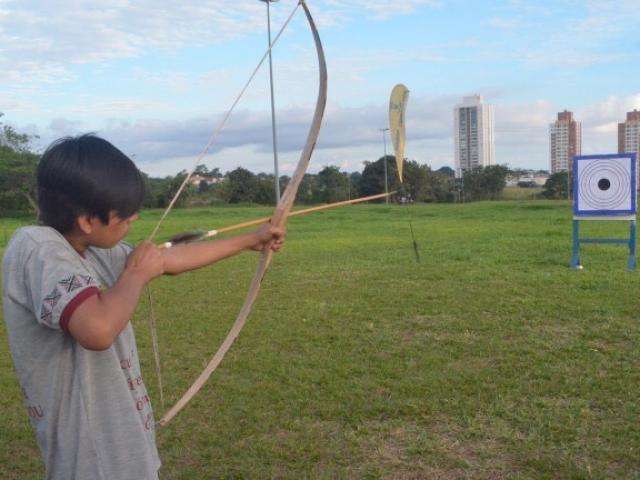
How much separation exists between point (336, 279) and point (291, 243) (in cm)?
538

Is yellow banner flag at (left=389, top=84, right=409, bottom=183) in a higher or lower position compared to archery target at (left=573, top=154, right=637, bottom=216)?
higher

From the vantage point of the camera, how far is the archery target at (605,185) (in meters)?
8.84

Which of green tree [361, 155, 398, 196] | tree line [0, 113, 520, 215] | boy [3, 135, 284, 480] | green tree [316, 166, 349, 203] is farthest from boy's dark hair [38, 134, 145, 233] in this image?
green tree [316, 166, 349, 203]

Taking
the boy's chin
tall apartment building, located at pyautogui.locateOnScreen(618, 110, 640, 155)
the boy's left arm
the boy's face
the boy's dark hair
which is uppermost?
tall apartment building, located at pyautogui.locateOnScreen(618, 110, 640, 155)

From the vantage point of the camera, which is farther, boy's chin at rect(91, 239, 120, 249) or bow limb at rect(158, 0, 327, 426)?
bow limb at rect(158, 0, 327, 426)

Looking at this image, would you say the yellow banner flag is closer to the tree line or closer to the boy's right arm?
Answer: the boy's right arm

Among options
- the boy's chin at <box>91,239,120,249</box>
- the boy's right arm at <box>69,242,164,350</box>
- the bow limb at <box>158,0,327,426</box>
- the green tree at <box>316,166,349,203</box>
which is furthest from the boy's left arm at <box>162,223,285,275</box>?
the green tree at <box>316,166,349,203</box>

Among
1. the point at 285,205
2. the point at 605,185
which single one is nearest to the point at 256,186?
the point at 605,185

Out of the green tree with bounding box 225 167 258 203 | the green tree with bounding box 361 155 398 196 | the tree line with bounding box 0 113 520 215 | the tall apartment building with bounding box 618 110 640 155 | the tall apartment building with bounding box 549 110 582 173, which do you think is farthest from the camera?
the tall apartment building with bounding box 549 110 582 173

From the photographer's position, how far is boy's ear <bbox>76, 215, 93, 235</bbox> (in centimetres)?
138

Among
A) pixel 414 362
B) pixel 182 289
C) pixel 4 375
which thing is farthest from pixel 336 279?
pixel 4 375

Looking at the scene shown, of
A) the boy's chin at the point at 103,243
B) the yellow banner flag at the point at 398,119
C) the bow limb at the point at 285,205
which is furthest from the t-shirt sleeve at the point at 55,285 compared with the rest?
the yellow banner flag at the point at 398,119

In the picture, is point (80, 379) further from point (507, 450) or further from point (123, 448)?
point (507, 450)

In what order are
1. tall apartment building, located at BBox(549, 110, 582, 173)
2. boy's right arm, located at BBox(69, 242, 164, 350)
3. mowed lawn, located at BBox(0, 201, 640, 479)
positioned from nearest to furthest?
boy's right arm, located at BBox(69, 242, 164, 350)
mowed lawn, located at BBox(0, 201, 640, 479)
tall apartment building, located at BBox(549, 110, 582, 173)
